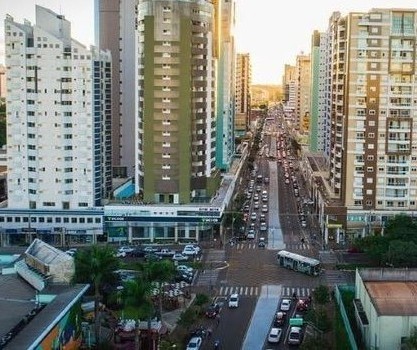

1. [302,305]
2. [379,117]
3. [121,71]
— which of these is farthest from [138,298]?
[121,71]

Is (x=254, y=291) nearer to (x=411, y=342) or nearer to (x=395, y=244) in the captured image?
(x=395, y=244)

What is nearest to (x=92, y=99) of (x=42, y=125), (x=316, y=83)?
(x=42, y=125)

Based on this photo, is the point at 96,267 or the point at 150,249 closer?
the point at 96,267

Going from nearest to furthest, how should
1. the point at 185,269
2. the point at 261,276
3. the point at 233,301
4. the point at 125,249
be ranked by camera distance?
the point at 233,301 → the point at 261,276 → the point at 185,269 → the point at 125,249

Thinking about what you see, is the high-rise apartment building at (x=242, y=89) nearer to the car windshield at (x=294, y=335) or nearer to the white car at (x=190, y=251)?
the white car at (x=190, y=251)

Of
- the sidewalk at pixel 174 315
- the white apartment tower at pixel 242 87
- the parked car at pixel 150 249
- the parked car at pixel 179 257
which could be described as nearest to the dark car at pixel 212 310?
the sidewalk at pixel 174 315

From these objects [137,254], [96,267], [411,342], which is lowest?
[137,254]

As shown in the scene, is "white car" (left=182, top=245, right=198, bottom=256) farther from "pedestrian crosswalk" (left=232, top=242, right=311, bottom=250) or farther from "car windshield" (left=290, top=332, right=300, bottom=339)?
"car windshield" (left=290, top=332, right=300, bottom=339)
